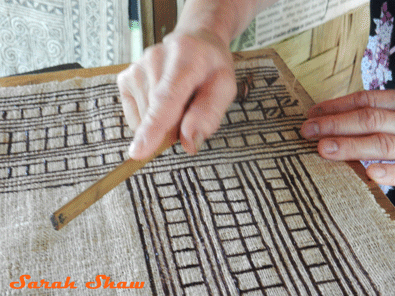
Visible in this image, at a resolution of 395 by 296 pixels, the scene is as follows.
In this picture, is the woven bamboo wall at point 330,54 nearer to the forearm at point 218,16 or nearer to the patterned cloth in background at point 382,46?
the patterned cloth in background at point 382,46

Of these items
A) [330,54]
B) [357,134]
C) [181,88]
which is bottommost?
[330,54]

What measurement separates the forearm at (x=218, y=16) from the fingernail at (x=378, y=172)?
0.25 metres

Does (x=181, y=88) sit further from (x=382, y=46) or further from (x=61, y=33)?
(x=61, y=33)

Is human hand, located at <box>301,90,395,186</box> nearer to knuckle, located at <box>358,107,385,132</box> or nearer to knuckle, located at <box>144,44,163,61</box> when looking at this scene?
knuckle, located at <box>358,107,385,132</box>

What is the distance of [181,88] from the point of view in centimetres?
39

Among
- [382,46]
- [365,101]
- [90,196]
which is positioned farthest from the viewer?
[382,46]

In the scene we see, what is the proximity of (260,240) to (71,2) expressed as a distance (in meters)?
0.81

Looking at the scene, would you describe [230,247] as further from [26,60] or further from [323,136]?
[26,60]

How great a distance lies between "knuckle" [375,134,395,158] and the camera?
542mm

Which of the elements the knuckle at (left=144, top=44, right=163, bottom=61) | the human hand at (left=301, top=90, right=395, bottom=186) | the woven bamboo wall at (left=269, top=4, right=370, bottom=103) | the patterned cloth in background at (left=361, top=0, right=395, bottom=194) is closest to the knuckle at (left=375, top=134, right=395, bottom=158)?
the human hand at (left=301, top=90, right=395, bottom=186)

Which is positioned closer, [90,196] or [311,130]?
[90,196]

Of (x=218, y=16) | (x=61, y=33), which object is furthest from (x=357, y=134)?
(x=61, y=33)

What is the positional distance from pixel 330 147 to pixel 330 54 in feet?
2.83

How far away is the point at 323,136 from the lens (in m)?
0.54
